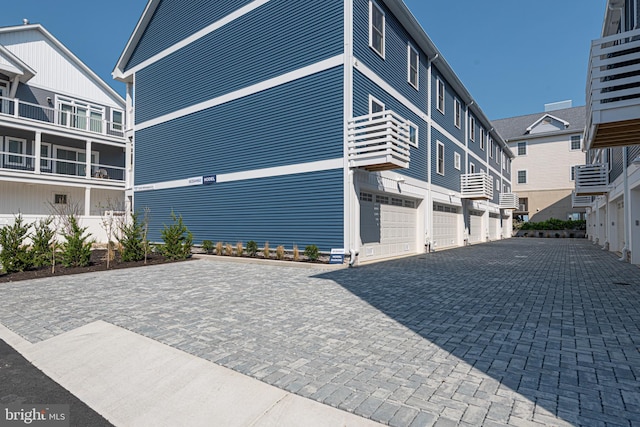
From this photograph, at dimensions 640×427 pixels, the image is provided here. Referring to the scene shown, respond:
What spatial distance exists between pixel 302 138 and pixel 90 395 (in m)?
10.6

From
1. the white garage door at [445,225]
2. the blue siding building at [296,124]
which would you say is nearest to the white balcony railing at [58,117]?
the blue siding building at [296,124]

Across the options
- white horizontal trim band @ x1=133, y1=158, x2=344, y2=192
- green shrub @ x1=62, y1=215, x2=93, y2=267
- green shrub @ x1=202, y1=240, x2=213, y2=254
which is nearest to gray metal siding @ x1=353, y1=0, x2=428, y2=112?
white horizontal trim band @ x1=133, y1=158, x2=344, y2=192

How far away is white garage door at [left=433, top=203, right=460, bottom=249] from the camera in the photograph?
1883cm

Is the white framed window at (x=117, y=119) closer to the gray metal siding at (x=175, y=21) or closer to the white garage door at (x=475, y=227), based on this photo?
the gray metal siding at (x=175, y=21)

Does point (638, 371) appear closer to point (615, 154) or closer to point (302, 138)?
point (302, 138)

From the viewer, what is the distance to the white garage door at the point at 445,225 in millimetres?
18831

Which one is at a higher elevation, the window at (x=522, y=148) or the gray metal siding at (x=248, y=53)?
the window at (x=522, y=148)

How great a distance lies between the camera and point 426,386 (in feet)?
10.9

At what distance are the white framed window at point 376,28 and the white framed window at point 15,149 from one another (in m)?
20.3

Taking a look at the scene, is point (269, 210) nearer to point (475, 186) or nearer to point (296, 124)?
point (296, 124)

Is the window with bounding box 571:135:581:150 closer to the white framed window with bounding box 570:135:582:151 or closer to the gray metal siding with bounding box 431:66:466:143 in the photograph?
the white framed window with bounding box 570:135:582:151

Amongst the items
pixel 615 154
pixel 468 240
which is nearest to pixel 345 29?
pixel 615 154

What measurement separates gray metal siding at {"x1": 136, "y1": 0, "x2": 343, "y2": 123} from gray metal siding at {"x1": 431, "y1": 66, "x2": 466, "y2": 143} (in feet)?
27.4

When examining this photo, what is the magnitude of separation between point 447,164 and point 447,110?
10.8 feet
